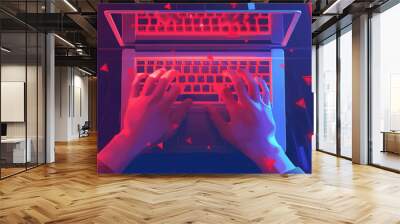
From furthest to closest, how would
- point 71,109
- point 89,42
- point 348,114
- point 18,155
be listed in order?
point 71,109 < point 89,42 < point 348,114 < point 18,155

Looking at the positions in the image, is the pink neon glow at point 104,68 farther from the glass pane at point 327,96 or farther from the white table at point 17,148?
the glass pane at point 327,96

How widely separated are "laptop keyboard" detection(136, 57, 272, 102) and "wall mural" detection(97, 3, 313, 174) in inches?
0.7

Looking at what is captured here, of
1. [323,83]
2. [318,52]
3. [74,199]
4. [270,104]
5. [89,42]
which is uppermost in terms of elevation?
[89,42]

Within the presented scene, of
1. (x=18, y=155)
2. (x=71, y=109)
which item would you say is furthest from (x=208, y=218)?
(x=71, y=109)

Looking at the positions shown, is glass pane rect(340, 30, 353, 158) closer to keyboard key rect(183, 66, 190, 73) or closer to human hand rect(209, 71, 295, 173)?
human hand rect(209, 71, 295, 173)

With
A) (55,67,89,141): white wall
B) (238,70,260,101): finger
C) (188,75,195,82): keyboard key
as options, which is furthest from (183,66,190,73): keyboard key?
(55,67,89,141): white wall

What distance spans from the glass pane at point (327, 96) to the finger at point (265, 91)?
4231 mm

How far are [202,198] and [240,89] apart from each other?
2.30 meters

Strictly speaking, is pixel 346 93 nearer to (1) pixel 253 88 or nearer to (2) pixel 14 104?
(1) pixel 253 88

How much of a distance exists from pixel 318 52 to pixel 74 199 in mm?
8752

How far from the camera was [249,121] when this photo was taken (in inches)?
248

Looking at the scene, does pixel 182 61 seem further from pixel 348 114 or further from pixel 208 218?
pixel 348 114

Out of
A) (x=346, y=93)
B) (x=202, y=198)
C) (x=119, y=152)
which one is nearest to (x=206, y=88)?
(x=119, y=152)

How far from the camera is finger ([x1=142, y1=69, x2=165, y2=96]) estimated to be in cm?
629
